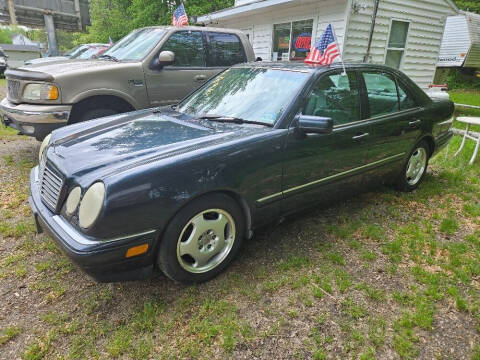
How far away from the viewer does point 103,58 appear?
527cm

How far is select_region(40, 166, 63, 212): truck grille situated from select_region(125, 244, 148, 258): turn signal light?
64cm

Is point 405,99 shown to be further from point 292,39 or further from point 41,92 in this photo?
point 292,39

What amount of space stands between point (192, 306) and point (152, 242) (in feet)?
1.81

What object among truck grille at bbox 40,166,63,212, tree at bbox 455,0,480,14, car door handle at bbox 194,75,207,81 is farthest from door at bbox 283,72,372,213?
tree at bbox 455,0,480,14

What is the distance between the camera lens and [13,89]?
4.54m

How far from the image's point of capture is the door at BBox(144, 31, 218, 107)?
4988 mm

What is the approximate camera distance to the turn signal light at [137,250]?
2055 millimetres

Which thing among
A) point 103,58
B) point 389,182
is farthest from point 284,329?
point 103,58

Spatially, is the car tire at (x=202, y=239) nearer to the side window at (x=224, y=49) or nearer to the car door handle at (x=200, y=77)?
the car door handle at (x=200, y=77)

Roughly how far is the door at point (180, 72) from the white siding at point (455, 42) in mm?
19019

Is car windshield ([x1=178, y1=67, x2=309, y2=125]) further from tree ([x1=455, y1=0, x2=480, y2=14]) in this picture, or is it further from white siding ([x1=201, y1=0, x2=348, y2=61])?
tree ([x1=455, y1=0, x2=480, y2=14])

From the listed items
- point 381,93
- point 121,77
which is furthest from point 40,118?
point 381,93

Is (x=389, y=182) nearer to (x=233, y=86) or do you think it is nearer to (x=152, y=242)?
(x=233, y=86)

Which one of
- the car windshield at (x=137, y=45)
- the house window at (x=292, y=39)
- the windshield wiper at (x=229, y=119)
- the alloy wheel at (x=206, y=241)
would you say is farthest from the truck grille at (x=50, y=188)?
the house window at (x=292, y=39)
